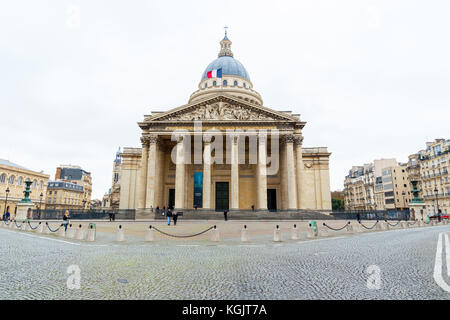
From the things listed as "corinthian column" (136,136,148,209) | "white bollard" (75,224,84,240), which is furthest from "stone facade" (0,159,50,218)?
"white bollard" (75,224,84,240)

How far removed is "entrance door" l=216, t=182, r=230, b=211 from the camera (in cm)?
4297

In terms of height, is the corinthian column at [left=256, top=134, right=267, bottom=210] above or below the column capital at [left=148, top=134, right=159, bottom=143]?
below

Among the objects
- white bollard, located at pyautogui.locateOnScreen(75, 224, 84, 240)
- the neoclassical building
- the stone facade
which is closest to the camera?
white bollard, located at pyautogui.locateOnScreen(75, 224, 84, 240)

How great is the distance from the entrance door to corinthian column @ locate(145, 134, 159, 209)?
10.6 m

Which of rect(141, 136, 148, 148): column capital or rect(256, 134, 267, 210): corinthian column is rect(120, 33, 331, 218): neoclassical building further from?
rect(141, 136, 148, 148): column capital

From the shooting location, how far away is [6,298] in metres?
4.59

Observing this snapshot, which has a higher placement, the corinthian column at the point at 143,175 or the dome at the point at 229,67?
the dome at the point at 229,67

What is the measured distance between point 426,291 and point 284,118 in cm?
3395

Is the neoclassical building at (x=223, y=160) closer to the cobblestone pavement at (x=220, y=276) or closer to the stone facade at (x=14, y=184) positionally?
the cobblestone pavement at (x=220, y=276)

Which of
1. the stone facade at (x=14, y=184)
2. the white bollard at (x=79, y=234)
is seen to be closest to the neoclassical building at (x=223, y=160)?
the white bollard at (x=79, y=234)

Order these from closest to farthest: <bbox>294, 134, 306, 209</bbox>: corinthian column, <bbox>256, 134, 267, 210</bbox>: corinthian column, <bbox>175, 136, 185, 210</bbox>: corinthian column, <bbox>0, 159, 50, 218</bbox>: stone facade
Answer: <bbox>256, 134, 267, 210</bbox>: corinthian column
<bbox>175, 136, 185, 210</bbox>: corinthian column
<bbox>294, 134, 306, 209</bbox>: corinthian column
<bbox>0, 159, 50, 218</bbox>: stone facade

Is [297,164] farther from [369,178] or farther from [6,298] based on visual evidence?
[369,178]

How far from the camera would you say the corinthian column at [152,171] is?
36.4 meters
